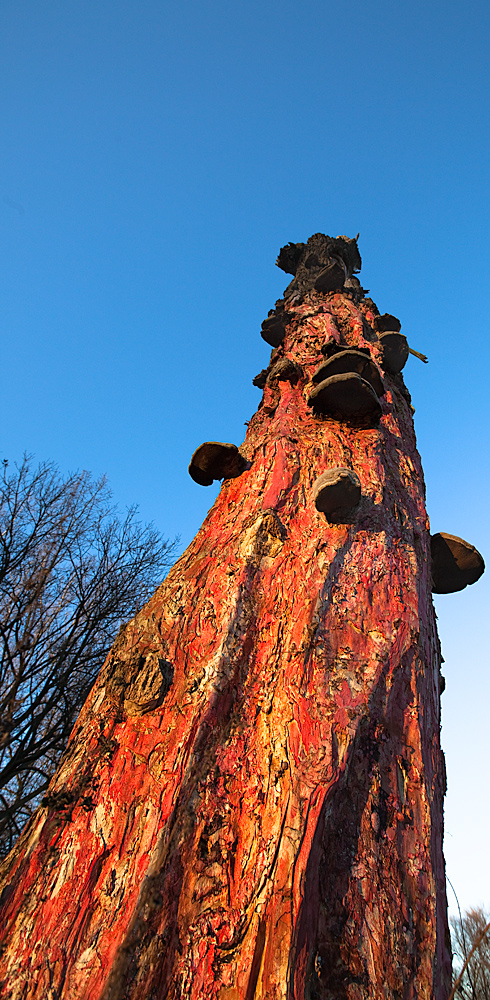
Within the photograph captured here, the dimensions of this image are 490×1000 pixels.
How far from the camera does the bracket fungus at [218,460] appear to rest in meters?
3.42

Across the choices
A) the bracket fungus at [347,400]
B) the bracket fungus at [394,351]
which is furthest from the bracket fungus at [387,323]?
the bracket fungus at [347,400]

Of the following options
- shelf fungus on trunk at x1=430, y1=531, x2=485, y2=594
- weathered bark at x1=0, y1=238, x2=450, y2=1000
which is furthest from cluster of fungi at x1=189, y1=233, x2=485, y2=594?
weathered bark at x1=0, y1=238, x2=450, y2=1000

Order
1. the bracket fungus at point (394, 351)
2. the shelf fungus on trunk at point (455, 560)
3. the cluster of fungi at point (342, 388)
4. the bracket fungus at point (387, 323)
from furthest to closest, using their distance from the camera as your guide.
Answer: the bracket fungus at point (387, 323) < the bracket fungus at point (394, 351) < the shelf fungus on trunk at point (455, 560) < the cluster of fungi at point (342, 388)

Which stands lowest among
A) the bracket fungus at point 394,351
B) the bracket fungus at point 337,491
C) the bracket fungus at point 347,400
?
the bracket fungus at point 337,491

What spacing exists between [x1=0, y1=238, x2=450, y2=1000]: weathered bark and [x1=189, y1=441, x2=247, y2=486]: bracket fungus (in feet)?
2.09

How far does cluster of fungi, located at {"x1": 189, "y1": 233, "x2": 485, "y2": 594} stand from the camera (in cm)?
289

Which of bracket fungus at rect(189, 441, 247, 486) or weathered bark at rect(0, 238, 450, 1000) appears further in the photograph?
bracket fungus at rect(189, 441, 247, 486)

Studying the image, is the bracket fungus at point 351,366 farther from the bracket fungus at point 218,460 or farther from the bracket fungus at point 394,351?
the bracket fungus at point 218,460

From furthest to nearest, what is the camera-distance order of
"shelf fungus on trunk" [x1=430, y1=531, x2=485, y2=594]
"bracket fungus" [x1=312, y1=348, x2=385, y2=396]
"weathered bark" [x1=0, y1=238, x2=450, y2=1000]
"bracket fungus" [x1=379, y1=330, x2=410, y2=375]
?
"bracket fungus" [x1=379, y1=330, x2=410, y2=375] < "bracket fungus" [x1=312, y1=348, x2=385, y2=396] < "shelf fungus on trunk" [x1=430, y1=531, x2=485, y2=594] < "weathered bark" [x1=0, y1=238, x2=450, y2=1000]

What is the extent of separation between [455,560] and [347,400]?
54.8 inches

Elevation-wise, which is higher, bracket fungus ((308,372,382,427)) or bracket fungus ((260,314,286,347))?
bracket fungus ((260,314,286,347))

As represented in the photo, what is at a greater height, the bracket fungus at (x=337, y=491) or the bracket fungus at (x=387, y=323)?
the bracket fungus at (x=387, y=323)

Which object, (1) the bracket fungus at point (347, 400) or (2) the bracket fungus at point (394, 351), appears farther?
(2) the bracket fungus at point (394, 351)

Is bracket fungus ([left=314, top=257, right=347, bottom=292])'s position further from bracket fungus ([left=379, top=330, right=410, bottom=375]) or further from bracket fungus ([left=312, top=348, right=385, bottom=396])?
bracket fungus ([left=312, top=348, right=385, bottom=396])
